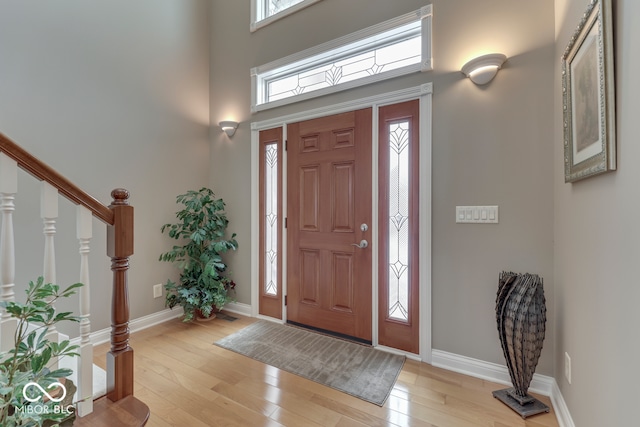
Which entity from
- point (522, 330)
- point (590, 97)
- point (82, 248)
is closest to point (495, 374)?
point (522, 330)

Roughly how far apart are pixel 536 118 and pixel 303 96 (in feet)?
6.08

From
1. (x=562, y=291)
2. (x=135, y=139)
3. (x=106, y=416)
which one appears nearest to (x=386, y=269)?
(x=562, y=291)

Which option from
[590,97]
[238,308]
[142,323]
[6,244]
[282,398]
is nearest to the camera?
[6,244]

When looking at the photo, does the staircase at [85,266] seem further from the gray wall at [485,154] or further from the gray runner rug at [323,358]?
the gray wall at [485,154]

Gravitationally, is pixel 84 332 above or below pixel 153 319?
above

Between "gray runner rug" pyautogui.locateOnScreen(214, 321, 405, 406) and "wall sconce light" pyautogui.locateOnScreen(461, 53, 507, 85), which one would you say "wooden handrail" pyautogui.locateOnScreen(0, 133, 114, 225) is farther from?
"wall sconce light" pyautogui.locateOnScreen(461, 53, 507, 85)

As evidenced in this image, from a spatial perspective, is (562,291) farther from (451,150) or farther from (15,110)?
(15,110)

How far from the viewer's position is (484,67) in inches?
73.7

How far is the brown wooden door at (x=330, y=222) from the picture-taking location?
243 cm

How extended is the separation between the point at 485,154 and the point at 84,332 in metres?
2.48

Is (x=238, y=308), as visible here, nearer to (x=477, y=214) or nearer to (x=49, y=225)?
(x=49, y=225)

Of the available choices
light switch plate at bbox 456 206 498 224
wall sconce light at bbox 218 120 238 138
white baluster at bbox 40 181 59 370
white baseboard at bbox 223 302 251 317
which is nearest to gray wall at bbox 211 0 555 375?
light switch plate at bbox 456 206 498 224

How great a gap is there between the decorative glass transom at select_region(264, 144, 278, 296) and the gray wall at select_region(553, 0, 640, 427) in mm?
2292

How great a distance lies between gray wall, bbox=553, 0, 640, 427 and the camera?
91cm
